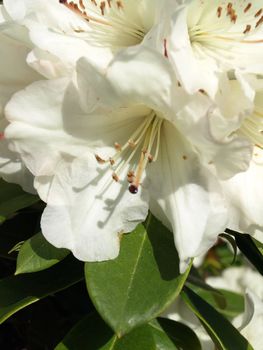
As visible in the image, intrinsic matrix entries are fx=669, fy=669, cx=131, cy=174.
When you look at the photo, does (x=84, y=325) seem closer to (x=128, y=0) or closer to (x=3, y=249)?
(x=3, y=249)

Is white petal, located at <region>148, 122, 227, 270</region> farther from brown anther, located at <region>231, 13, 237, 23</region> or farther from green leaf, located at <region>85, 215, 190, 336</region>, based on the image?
brown anther, located at <region>231, 13, 237, 23</region>

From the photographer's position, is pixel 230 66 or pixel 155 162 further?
pixel 155 162

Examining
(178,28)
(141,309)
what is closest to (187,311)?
(141,309)

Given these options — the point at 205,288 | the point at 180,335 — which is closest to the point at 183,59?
the point at 180,335

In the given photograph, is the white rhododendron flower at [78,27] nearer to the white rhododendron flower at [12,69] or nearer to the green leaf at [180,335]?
the white rhododendron flower at [12,69]

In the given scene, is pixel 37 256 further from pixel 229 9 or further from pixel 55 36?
pixel 229 9

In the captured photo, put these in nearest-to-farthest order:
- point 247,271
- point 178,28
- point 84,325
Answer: point 178,28 → point 84,325 → point 247,271
